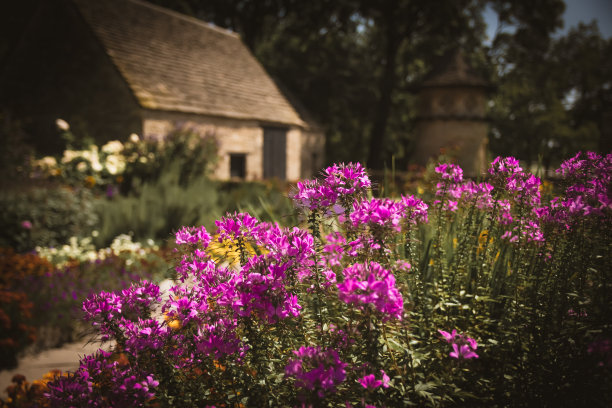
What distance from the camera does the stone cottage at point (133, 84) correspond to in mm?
12391

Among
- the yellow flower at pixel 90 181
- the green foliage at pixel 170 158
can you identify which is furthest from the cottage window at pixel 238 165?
the yellow flower at pixel 90 181

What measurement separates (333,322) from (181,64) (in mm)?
14980

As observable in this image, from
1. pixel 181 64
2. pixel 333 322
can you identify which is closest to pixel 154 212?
pixel 333 322

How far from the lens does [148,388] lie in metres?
1.42

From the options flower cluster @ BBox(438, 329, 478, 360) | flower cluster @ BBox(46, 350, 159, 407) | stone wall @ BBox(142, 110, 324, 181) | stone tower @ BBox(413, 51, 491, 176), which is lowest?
flower cluster @ BBox(46, 350, 159, 407)

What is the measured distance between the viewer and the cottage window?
1573cm

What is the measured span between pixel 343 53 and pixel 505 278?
24.1 meters

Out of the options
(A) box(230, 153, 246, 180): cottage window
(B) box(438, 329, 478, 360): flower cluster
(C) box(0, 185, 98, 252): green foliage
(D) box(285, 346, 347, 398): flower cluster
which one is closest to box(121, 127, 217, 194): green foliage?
(C) box(0, 185, 98, 252): green foliage

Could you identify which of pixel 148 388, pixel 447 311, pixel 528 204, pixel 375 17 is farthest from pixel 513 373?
pixel 375 17

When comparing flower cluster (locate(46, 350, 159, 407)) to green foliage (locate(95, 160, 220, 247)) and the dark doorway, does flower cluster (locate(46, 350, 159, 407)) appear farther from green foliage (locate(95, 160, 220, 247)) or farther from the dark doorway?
the dark doorway

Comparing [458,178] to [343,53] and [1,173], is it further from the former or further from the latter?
[343,53]

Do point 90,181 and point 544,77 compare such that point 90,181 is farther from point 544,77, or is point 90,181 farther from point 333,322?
point 544,77

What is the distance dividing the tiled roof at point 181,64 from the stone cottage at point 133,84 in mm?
47

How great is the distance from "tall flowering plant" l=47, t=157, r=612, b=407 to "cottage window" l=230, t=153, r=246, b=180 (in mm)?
14172
